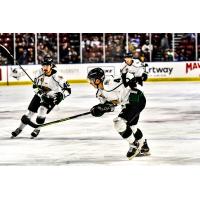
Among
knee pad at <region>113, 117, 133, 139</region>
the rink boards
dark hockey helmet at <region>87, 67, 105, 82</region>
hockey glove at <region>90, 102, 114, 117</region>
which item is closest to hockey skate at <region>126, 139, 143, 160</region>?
knee pad at <region>113, 117, 133, 139</region>

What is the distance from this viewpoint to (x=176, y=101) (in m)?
12.7

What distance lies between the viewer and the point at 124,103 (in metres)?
6.51

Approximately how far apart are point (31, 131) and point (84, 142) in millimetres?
816

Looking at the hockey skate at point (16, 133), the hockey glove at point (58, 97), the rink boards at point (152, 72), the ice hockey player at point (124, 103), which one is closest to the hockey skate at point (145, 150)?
the ice hockey player at point (124, 103)

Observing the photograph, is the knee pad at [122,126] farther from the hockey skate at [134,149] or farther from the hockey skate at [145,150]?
the hockey skate at [145,150]

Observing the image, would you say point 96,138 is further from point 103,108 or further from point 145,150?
point 103,108

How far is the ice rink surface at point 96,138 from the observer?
6.84 meters

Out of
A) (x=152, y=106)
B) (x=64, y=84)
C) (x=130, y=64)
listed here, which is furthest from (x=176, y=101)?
(x=64, y=84)

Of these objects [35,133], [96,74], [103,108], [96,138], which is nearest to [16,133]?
[35,133]

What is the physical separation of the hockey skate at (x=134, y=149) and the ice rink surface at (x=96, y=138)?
59 mm

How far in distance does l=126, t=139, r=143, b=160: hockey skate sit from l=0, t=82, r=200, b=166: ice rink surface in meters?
0.06

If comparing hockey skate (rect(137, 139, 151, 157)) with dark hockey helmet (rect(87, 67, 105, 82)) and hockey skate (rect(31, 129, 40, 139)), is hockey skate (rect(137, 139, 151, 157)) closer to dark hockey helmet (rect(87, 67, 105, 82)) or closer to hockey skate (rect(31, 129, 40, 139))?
dark hockey helmet (rect(87, 67, 105, 82))

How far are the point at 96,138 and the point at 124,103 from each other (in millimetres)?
1758
